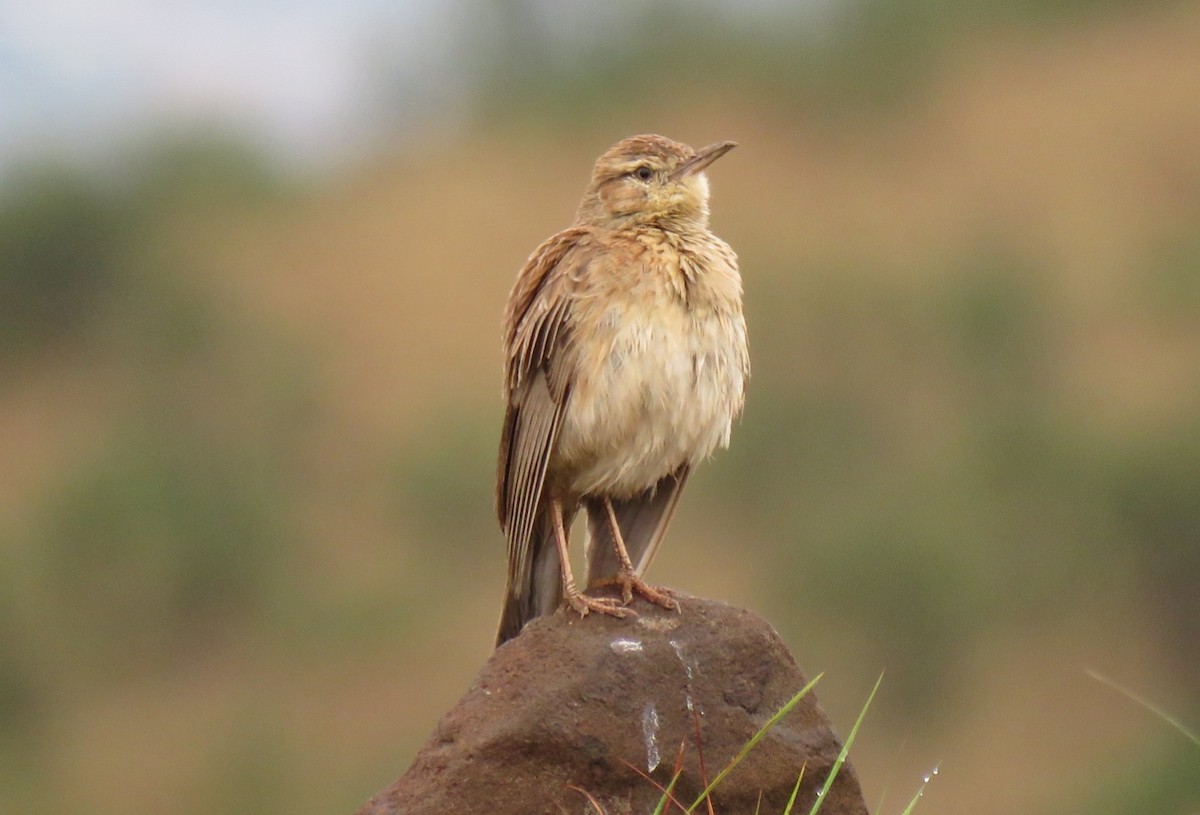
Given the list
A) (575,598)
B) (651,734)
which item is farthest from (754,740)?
(575,598)

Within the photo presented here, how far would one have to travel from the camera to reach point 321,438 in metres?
39.8

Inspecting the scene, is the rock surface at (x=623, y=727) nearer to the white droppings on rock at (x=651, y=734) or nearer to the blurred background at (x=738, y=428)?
the white droppings on rock at (x=651, y=734)

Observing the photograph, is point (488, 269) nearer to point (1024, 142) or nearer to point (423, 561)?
point (423, 561)

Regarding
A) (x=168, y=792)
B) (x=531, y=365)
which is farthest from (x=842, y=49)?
(x=531, y=365)

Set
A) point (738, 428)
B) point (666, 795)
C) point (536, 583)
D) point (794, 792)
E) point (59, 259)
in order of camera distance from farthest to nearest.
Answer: point (59, 259) → point (738, 428) → point (536, 583) → point (794, 792) → point (666, 795)

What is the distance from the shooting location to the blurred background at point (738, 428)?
2997 centimetres

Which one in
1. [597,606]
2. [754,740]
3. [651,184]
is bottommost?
[754,740]

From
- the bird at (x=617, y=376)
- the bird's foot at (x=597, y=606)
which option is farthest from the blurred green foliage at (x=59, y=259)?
the bird's foot at (x=597, y=606)

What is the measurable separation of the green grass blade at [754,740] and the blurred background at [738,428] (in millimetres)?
15379

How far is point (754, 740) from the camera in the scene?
6293 millimetres

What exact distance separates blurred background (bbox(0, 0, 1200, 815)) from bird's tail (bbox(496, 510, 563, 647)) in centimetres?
1461

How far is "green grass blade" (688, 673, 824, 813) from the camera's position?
6219 mm

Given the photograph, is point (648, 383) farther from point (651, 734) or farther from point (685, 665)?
point (651, 734)

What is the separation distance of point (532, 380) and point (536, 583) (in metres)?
0.79
